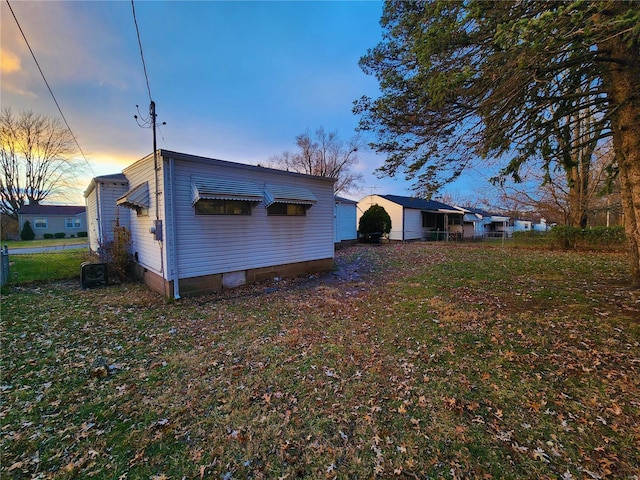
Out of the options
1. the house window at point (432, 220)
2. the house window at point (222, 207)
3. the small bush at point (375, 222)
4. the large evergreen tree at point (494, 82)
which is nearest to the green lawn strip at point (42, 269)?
the house window at point (222, 207)

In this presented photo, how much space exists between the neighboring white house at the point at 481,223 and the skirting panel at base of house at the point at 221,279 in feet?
78.5

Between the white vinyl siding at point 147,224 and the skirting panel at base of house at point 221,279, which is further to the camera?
the skirting panel at base of house at point 221,279

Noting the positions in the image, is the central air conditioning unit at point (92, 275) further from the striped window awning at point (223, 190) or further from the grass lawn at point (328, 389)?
the striped window awning at point (223, 190)

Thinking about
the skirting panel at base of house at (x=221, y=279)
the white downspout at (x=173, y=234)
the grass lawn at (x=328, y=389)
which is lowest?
the grass lawn at (x=328, y=389)

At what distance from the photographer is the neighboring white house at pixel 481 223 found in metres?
29.3

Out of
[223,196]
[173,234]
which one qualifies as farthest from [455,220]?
[173,234]

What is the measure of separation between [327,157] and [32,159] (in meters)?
34.4

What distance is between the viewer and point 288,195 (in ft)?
28.2

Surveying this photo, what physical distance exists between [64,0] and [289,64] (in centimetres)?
677

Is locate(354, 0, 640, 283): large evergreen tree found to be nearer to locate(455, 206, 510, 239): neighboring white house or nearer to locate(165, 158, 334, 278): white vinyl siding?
locate(165, 158, 334, 278): white vinyl siding

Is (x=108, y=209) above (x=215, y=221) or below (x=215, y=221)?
above

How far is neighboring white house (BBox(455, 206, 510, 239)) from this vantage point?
96.1 feet

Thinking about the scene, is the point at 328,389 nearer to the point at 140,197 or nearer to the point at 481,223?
the point at 140,197

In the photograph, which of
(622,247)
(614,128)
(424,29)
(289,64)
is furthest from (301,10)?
(622,247)
